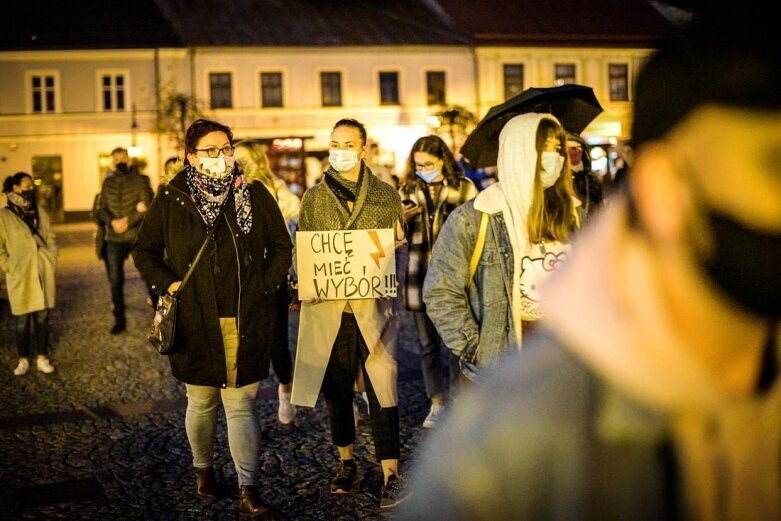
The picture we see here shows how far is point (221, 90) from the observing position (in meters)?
44.0

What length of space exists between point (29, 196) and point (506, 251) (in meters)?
6.70

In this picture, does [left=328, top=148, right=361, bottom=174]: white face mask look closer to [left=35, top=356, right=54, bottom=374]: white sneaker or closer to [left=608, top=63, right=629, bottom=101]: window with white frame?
[left=35, top=356, right=54, bottom=374]: white sneaker

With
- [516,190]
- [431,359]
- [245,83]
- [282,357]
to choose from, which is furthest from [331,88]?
[516,190]

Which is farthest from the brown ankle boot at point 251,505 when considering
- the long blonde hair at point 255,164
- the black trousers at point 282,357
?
the long blonde hair at point 255,164

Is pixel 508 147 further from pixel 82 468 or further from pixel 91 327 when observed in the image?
pixel 91 327

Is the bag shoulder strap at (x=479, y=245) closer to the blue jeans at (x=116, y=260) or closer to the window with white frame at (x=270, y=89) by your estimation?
the blue jeans at (x=116, y=260)

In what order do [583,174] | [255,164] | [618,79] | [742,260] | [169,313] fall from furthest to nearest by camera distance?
[618,79] < [583,174] < [255,164] < [169,313] < [742,260]

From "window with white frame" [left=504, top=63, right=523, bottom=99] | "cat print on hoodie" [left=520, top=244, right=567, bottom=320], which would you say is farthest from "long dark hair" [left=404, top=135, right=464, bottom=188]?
"window with white frame" [left=504, top=63, right=523, bottom=99]

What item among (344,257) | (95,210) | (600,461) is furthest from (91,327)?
(600,461)

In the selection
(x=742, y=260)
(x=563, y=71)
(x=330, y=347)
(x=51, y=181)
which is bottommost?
(x=330, y=347)

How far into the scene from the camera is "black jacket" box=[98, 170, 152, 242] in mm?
10734

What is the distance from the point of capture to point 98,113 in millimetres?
43812

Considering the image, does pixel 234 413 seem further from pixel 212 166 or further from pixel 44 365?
pixel 44 365

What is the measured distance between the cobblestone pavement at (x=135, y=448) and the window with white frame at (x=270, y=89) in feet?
117
